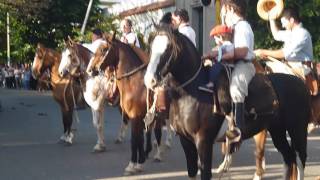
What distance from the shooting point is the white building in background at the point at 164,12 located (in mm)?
28950

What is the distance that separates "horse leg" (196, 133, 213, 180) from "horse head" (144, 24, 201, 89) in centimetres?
73

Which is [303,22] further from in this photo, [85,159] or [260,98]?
[260,98]

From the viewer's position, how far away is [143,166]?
35.2 ft

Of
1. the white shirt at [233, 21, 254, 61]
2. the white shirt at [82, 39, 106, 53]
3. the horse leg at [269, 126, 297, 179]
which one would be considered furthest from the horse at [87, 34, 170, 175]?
the white shirt at [233, 21, 254, 61]

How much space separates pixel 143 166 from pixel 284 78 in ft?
11.2

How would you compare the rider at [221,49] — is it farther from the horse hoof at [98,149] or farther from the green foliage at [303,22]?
the green foliage at [303,22]

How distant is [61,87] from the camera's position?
44.1 feet

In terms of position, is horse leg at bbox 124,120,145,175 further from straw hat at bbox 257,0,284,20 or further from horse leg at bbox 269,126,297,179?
straw hat at bbox 257,0,284,20

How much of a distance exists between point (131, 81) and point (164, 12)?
92.7 ft

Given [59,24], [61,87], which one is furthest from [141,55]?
[59,24]

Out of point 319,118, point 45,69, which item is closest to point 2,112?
point 45,69

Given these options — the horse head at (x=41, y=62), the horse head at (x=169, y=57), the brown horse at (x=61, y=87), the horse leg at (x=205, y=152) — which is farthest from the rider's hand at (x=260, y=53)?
the horse head at (x=41, y=62)

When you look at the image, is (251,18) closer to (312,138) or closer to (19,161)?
(312,138)

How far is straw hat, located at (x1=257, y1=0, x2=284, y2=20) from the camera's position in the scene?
8.85 m
